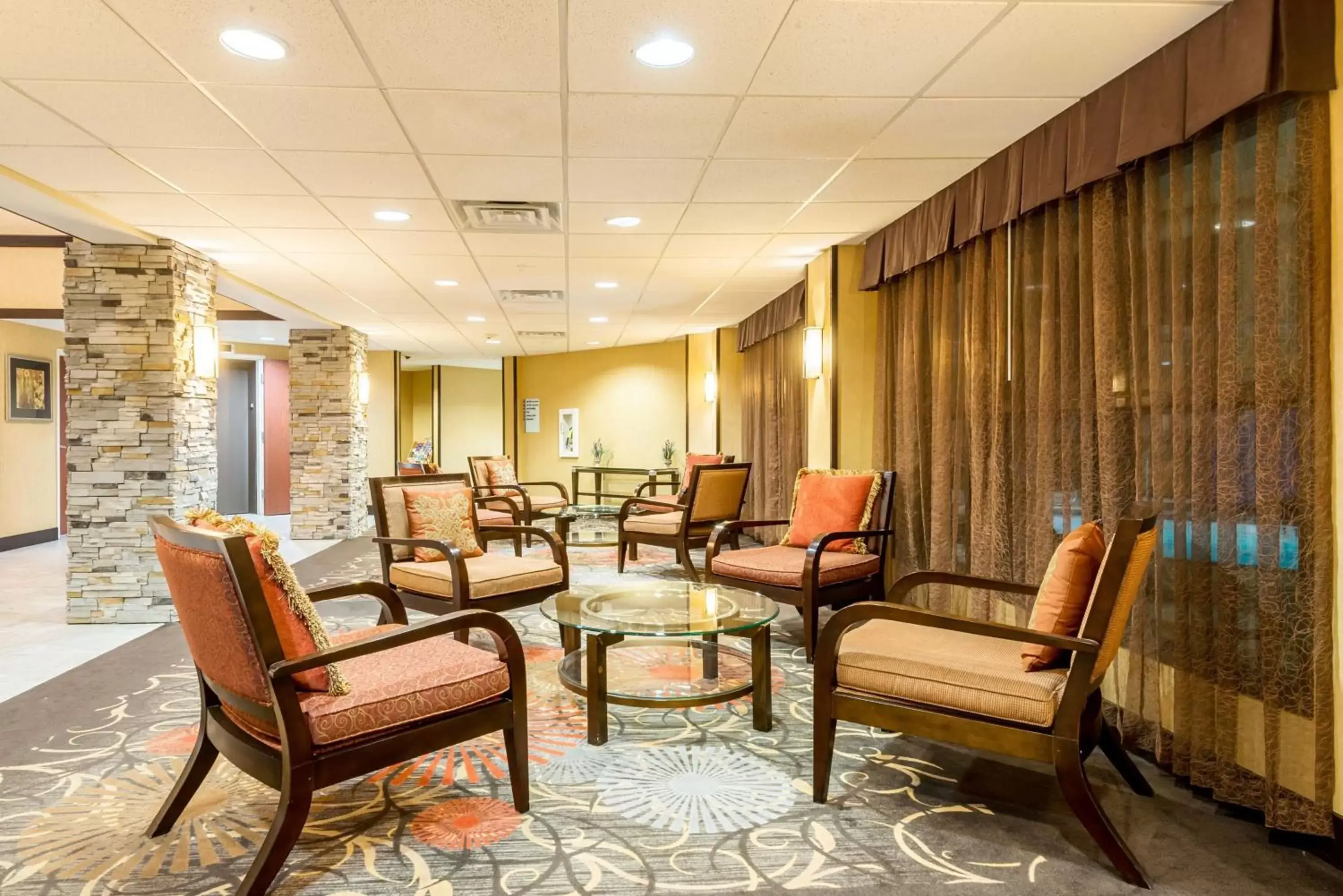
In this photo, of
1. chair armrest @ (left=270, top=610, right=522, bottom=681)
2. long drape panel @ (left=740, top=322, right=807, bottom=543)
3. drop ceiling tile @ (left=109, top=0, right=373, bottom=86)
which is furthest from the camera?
long drape panel @ (left=740, top=322, right=807, bottom=543)

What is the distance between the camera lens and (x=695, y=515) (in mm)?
5914

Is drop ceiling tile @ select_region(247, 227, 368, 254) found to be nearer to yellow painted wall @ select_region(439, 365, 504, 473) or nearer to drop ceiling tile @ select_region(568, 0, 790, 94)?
drop ceiling tile @ select_region(568, 0, 790, 94)

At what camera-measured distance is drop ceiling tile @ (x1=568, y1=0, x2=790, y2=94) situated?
2.41m

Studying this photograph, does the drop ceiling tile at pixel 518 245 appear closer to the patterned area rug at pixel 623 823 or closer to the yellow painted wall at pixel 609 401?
the patterned area rug at pixel 623 823

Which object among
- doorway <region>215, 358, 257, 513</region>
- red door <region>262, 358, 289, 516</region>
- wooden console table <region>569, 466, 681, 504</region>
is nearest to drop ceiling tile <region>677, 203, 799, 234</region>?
wooden console table <region>569, 466, 681, 504</region>

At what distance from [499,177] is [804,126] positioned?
159 centimetres

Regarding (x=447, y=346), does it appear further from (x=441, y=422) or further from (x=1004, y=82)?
(x=1004, y=82)

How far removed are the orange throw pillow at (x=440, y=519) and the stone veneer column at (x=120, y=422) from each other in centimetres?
201

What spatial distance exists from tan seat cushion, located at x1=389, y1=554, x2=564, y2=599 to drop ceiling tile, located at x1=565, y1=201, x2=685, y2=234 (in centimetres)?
206

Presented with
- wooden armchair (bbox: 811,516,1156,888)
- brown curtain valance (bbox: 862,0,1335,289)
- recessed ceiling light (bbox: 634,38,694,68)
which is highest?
recessed ceiling light (bbox: 634,38,694,68)

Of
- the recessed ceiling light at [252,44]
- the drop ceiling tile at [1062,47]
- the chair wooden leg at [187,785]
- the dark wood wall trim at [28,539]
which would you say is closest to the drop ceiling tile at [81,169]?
the recessed ceiling light at [252,44]

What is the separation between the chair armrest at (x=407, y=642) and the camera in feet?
6.24

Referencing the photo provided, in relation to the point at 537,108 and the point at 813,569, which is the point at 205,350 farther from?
the point at 813,569

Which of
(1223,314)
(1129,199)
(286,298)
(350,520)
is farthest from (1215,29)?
(350,520)
